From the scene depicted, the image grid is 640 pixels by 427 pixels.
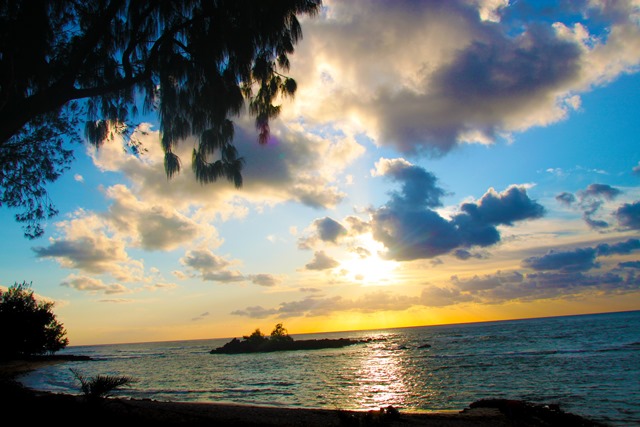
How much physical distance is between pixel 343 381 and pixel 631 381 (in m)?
15.7

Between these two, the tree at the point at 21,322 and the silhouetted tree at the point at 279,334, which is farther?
the silhouetted tree at the point at 279,334

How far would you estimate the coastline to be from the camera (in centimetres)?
652

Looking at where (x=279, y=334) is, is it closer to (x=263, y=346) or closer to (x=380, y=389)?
(x=263, y=346)

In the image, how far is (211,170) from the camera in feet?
30.2

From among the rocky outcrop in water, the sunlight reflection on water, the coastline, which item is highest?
the coastline

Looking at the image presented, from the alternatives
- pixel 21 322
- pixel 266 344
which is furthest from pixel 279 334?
pixel 21 322

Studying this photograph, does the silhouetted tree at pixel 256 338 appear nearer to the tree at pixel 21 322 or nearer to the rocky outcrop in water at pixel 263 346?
the rocky outcrop in water at pixel 263 346

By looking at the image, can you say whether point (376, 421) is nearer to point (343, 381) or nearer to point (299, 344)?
point (343, 381)

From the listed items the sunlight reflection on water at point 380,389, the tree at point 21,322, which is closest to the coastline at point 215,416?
the sunlight reflection on water at point 380,389

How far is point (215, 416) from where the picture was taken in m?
9.07

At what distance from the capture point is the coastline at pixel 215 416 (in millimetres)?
6516

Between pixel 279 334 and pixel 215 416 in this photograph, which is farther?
pixel 279 334

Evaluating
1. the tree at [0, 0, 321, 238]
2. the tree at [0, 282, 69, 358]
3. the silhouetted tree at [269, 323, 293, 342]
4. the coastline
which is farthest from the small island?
the tree at [0, 0, 321, 238]

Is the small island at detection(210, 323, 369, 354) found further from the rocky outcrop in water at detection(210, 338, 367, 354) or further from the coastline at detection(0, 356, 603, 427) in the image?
the coastline at detection(0, 356, 603, 427)
